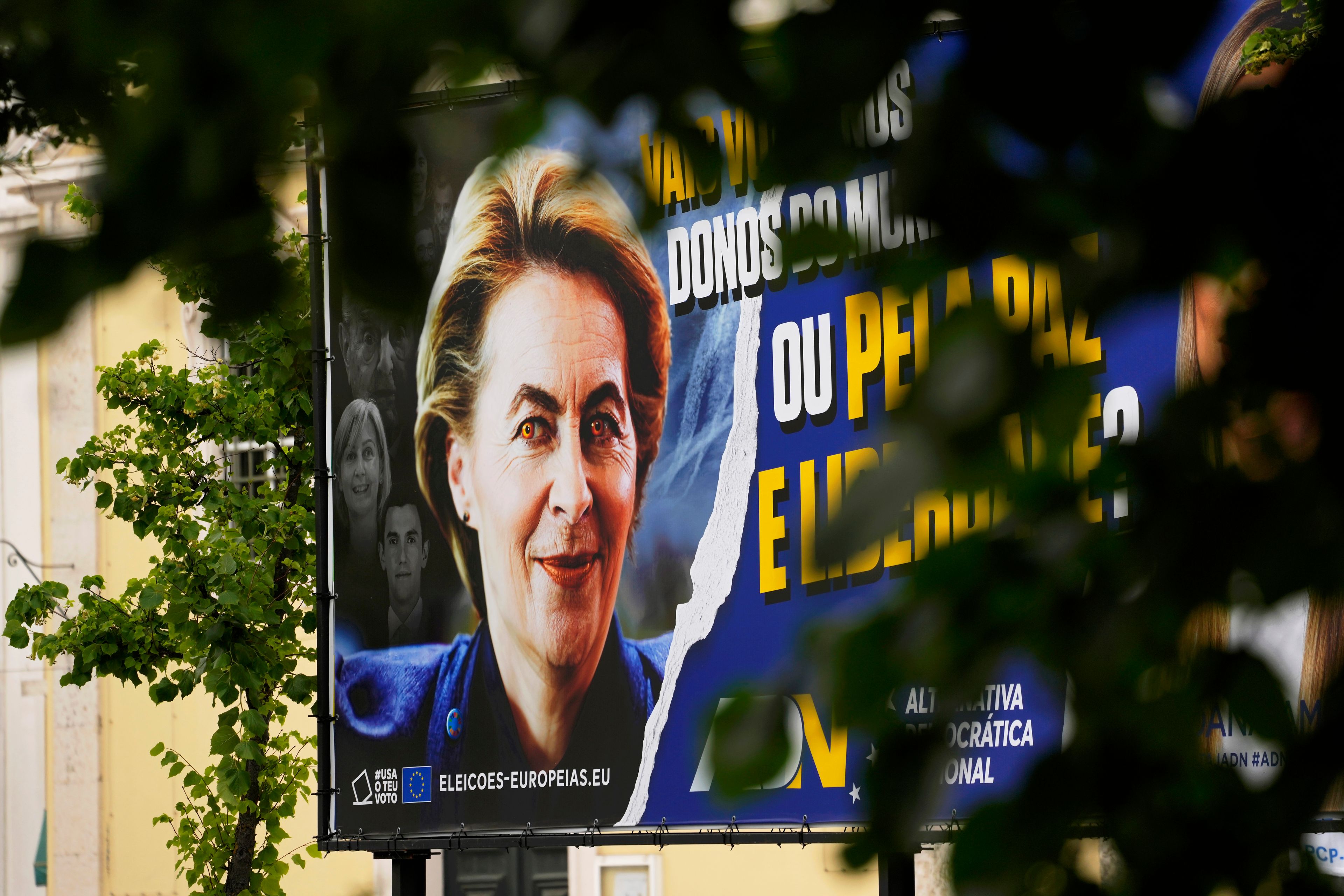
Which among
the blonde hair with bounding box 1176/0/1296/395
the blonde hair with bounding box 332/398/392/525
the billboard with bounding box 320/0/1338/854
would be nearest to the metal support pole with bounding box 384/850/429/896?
the billboard with bounding box 320/0/1338/854

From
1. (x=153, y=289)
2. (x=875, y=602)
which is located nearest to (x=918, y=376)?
(x=875, y=602)

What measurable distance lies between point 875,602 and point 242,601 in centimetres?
837

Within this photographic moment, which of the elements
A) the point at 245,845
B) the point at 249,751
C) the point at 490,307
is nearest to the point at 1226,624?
the point at 490,307

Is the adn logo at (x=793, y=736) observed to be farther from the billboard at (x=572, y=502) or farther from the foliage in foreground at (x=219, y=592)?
the foliage in foreground at (x=219, y=592)

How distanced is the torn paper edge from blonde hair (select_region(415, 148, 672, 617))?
380 mm

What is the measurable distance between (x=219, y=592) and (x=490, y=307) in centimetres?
263

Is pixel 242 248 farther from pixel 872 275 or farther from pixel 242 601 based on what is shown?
pixel 242 601

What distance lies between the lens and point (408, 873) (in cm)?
781

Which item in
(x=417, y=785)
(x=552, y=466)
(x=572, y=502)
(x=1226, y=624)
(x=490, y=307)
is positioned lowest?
(x=417, y=785)

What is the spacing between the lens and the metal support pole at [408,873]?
775 cm

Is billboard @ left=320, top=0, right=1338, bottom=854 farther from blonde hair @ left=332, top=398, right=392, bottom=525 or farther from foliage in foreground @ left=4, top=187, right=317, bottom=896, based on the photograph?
foliage in foreground @ left=4, top=187, right=317, bottom=896

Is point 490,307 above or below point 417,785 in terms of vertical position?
above

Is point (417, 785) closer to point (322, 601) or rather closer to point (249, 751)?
point (322, 601)

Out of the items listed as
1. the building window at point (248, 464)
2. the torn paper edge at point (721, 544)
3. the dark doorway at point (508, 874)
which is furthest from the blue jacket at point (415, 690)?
the building window at point (248, 464)
